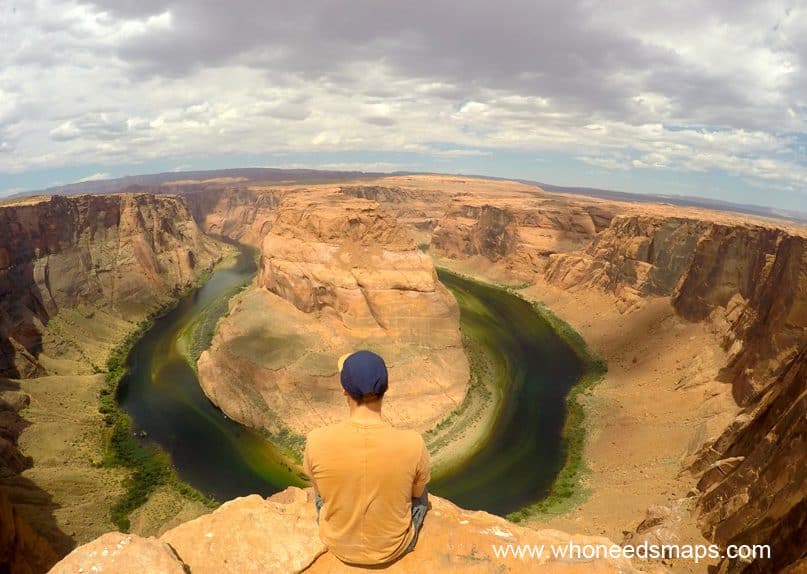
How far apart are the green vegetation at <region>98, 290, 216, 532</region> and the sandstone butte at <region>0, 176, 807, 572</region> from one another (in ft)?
10.0

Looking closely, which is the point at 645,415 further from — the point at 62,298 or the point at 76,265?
the point at 76,265

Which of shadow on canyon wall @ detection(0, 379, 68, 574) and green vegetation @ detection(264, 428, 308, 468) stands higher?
shadow on canyon wall @ detection(0, 379, 68, 574)

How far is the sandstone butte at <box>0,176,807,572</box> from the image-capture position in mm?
10125

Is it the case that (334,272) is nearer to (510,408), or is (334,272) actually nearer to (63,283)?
(510,408)

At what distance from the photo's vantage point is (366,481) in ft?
15.7

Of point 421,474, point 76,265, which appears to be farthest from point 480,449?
point 76,265

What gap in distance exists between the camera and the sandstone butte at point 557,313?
10.1m

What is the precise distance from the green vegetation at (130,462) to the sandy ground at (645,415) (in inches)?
892

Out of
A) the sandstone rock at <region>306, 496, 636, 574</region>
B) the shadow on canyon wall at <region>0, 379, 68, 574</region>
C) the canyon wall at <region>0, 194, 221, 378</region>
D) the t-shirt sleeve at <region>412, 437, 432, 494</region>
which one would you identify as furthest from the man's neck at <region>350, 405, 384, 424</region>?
the canyon wall at <region>0, 194, 221, 378</region>

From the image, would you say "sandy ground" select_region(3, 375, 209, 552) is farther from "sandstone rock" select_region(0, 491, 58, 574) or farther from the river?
"sandstone rock" select_region(0, 491, 58, 574)

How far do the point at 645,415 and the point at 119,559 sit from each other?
3556 cm

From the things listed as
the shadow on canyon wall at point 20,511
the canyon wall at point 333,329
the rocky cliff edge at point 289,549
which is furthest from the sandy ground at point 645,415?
the shadow on canyon wall at point 20,511

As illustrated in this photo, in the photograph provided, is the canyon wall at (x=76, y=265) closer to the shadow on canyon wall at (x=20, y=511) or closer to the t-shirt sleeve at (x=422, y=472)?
the shadow on canyon wall at (x=20, y=511)

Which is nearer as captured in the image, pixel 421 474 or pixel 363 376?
pixel 363 376
